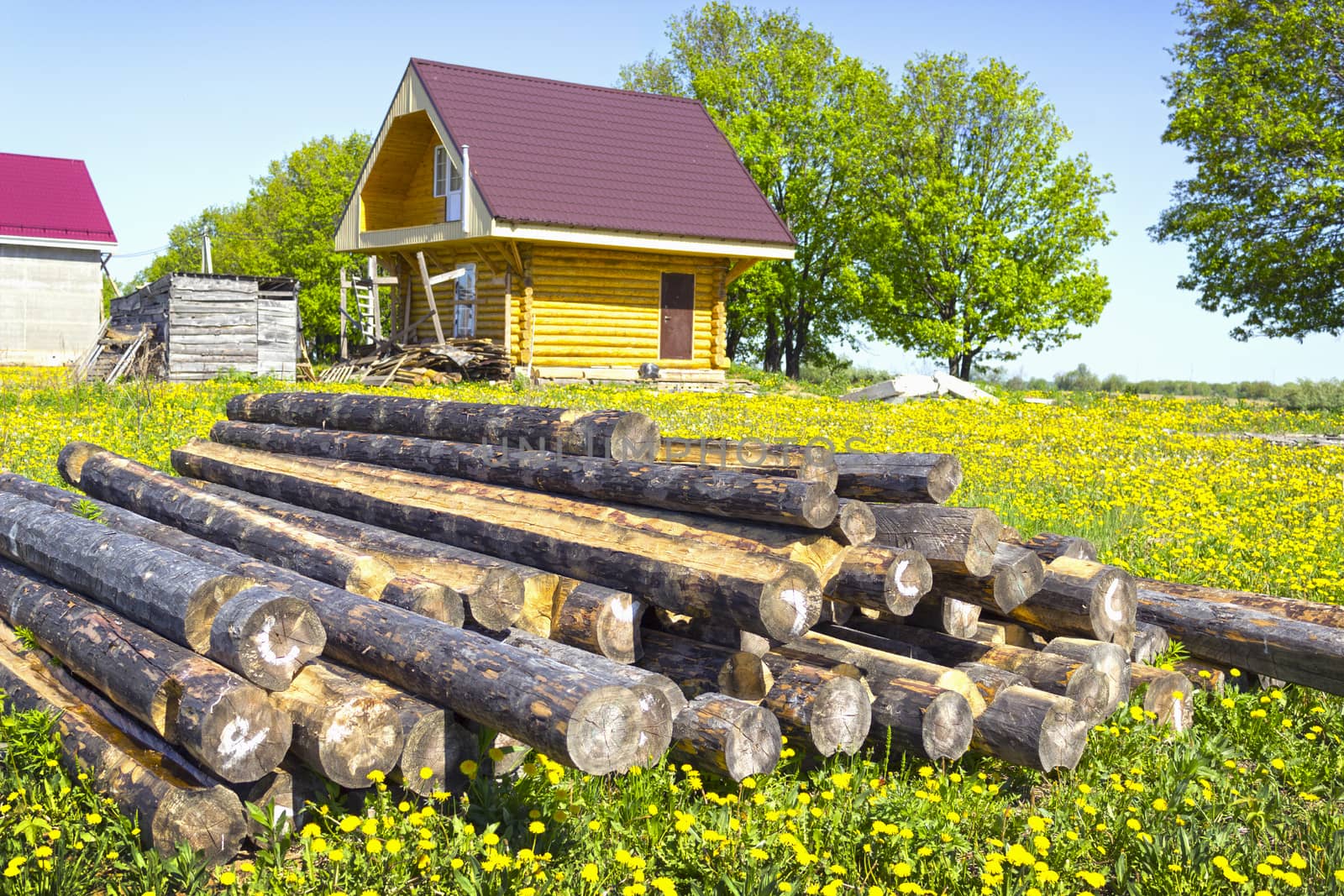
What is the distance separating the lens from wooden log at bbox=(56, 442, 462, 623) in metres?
4.92

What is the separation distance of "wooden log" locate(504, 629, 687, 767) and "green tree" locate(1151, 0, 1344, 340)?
1090 inches

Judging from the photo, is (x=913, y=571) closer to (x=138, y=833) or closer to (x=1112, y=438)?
(x=138, y=833)

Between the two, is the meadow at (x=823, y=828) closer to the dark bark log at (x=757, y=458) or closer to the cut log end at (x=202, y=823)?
the cut log end at (x=202, y=823)

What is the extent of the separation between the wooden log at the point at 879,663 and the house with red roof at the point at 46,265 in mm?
34755

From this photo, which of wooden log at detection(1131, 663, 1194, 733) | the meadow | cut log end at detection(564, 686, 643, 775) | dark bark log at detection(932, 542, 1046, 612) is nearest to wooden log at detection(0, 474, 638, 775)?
cut log end at detection(564, 686, 643, 775)

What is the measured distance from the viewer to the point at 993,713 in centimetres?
446

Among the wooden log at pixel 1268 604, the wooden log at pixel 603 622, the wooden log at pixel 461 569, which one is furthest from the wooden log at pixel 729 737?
the wooden log at pixel 1268 604

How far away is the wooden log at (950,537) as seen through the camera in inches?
187

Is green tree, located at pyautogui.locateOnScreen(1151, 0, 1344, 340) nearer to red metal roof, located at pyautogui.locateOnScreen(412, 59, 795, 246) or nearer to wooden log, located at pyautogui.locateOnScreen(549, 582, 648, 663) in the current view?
red metal roof, located at pyautogui.locateOnScreen(412, 59, 795, 246)

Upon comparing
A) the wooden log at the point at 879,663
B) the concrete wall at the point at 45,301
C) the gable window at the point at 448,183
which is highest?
the gable window at the point at 448,183

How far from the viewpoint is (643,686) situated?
380cm

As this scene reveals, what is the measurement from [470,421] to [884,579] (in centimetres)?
317

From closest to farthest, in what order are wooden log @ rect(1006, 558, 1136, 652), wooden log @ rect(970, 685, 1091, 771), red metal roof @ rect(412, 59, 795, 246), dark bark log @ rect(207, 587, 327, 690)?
dark bark log @ rect(207, 587, 327, 690), wooden log @ rect(970, 685, 1091, 771), wooden log @ rect(1006, 558, 1136, 652), red metal roof @ rect(412, 59, 795, 246)

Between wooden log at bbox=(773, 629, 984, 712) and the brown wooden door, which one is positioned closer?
wooden log at bbox=(773, 629, 984, 712)
